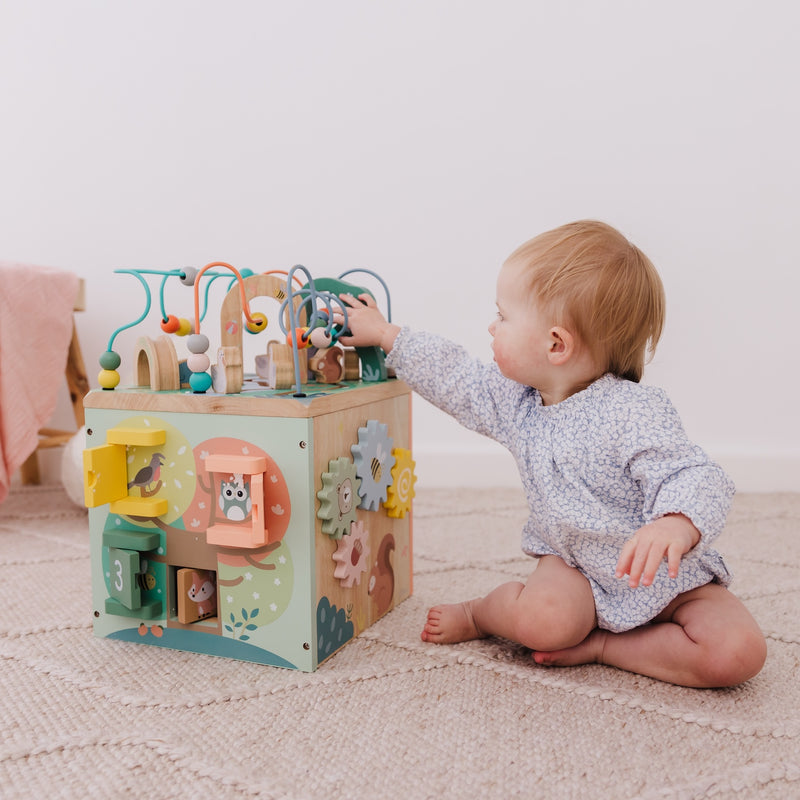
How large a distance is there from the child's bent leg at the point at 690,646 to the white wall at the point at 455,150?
2.82 ft

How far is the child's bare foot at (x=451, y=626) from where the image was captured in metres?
0.80

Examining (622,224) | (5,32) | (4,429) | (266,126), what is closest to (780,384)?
(622,224)

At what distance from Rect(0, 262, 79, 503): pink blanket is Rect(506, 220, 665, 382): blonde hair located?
3.00ft

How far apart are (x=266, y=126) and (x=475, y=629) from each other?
113 cm

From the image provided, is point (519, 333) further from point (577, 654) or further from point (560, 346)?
point (577, 654)

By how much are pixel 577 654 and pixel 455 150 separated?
106 centimetres

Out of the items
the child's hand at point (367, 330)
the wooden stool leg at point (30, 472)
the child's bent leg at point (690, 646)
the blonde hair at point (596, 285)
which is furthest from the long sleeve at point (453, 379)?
the wooden stool leg at point (30, 472)

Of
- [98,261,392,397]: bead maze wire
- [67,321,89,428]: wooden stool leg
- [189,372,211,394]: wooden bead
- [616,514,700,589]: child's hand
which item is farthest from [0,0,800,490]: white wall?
[616,514,700,589]: child's hand

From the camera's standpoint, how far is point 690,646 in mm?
707

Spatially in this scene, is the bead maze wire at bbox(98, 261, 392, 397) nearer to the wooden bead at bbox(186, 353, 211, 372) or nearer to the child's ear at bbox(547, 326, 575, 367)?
the wooden bead at bbox(186, 353, 211, 372)

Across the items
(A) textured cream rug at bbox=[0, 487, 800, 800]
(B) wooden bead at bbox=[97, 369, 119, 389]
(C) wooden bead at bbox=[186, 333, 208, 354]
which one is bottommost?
(A) textured cream rug at bbox=[0, 487, 800, 800]

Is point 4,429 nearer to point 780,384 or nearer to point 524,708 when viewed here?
point 524,708

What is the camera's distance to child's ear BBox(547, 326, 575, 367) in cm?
74

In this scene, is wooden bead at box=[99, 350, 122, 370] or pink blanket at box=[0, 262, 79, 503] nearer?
wooden bead at box=[99, 350, 122, 370]
